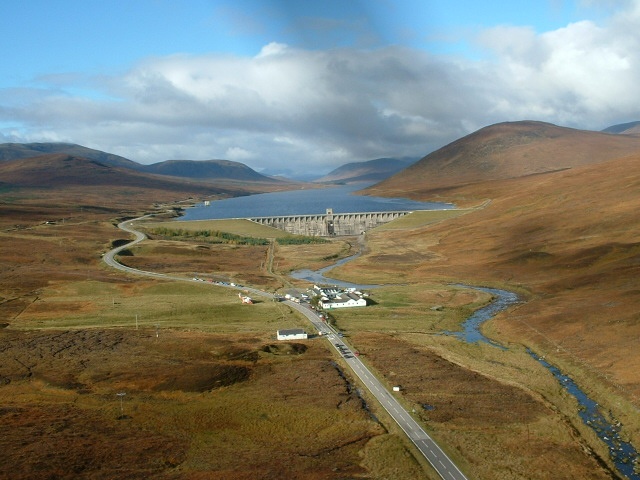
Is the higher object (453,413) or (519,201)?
(519,201)

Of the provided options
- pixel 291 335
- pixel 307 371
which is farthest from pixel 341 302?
pixel 307 371

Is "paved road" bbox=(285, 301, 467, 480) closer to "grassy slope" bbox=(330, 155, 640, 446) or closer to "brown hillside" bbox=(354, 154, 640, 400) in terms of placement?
"grassy slope" bbox=(330, 155, 640, 446)

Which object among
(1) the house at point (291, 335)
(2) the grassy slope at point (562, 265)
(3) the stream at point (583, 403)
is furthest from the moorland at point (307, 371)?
(1) the house at point (291, 335)

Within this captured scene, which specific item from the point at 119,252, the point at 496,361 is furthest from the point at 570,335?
the point at 119,252

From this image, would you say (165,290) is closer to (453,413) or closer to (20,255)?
(20,255)

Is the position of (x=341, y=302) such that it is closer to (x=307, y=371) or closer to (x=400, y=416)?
(x=307, y=371)
